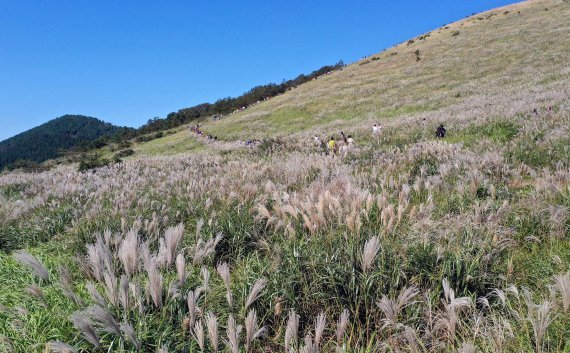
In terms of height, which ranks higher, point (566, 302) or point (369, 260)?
point (369, 260)

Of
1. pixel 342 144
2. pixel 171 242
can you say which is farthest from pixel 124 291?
pixel 342 144

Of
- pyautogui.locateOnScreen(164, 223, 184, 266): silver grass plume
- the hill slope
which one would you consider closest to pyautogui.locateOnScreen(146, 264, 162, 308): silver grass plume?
pyautogui.locateOnScreen(164, 223, 184, 266): silver grass plume

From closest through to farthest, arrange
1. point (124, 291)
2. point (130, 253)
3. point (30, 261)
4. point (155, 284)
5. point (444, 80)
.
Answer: point (124, 291)
point (155, 284)
point (30, 261)
point (130, 253)
point (444, 80)

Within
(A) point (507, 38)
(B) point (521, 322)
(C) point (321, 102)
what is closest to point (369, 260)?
(B) point (521, 322)

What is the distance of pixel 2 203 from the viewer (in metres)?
6.41

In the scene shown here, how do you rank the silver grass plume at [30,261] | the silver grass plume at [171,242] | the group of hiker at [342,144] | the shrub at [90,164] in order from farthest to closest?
the shrub at [90,164] < the group of hiker at [342,144] < the silver grass plume at [171,242] < the silver grass plume at [30,261]

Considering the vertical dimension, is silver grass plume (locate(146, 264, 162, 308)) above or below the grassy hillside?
above

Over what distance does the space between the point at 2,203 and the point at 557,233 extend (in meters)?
8.17

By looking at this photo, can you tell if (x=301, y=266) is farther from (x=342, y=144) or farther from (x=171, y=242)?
(x=342, y=144)

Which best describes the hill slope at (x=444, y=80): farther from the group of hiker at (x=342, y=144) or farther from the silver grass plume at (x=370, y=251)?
the silver grass plume at (x=370, y=251)

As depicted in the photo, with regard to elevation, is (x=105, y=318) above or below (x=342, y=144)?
above

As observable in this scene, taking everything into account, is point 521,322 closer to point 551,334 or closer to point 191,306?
point 551,334

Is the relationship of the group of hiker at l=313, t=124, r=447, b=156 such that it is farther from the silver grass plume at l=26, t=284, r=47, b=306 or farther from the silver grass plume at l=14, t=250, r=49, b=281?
the silver grass plume at l=26, t=284, r=47, b=306

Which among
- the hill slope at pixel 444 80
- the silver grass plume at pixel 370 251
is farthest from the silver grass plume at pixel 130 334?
the hill slope at pixel 444 80
